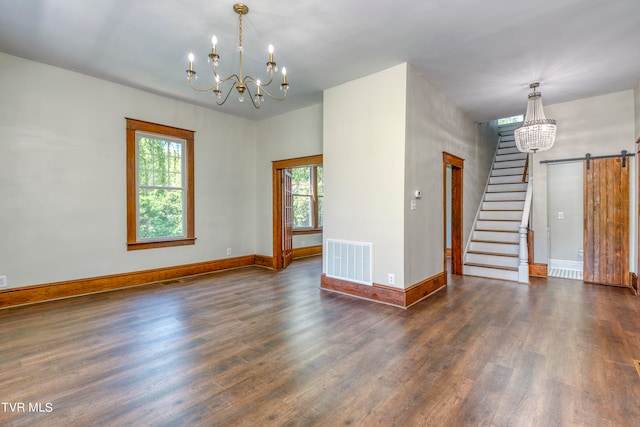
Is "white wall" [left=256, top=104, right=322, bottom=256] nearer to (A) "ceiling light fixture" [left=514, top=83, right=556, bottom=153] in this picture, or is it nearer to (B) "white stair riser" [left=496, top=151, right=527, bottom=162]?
(A) "ceiling light fixture" [left=514, top=83, right=556, bottom=153]

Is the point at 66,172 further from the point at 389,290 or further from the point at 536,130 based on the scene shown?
the point at 536,130

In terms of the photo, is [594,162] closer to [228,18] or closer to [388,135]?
[388,135]

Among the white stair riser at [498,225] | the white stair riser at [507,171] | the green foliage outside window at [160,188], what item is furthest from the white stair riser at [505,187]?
the green foliage outside window at [160,188]

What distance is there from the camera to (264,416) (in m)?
1.84

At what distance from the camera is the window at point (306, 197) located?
8.14m

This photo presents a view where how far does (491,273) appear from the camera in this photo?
5.36 meters

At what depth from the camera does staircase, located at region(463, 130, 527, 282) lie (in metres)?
5.43

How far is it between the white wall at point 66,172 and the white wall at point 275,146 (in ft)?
4.47

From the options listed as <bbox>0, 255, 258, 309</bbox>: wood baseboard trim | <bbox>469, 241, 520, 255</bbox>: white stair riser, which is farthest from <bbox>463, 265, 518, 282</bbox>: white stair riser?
<bbox>0, 255, 258, 309</bbox>: wood baseboard trim

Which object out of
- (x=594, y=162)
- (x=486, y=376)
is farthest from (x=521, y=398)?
(x=594, y=162)

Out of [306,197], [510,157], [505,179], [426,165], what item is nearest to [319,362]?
[426,165]

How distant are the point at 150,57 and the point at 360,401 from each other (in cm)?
420

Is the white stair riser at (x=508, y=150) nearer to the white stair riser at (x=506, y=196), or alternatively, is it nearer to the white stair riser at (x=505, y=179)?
the white stair riser at (x=505, y=179)

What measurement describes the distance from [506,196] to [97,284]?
7562 mm
